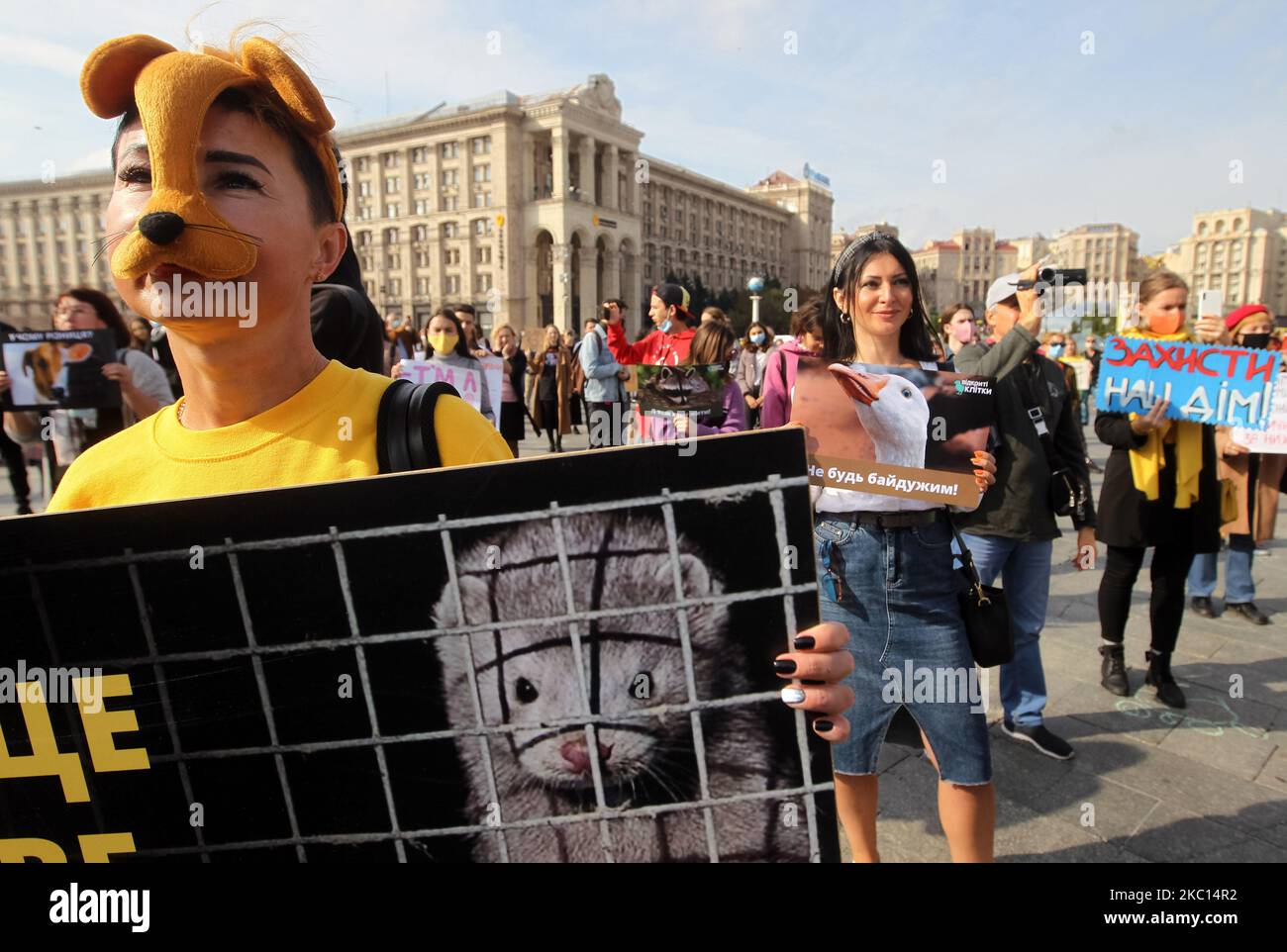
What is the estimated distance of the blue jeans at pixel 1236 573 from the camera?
4926 millimetres

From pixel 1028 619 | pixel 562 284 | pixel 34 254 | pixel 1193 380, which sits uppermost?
pixel 562 284

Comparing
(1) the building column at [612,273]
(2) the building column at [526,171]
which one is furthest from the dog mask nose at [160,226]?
(1) the building column at [612,273]

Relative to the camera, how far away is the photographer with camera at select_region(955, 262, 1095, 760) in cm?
309

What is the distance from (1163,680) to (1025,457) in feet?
5.37

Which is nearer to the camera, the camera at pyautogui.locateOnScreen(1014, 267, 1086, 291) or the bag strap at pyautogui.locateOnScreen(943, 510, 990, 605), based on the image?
the bag strap at pyautogui.locateOnScreen(943, 510, 990, 605)

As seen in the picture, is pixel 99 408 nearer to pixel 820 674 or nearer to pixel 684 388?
pixel 684 388

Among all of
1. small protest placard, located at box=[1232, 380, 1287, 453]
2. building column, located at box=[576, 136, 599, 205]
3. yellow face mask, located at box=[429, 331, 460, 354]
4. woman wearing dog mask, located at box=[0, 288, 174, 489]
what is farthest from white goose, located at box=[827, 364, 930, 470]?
building column, located at box=[576, 136, 599, 205]

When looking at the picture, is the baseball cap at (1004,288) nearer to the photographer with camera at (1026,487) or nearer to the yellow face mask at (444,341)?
the photographer with camera at (1026,487)

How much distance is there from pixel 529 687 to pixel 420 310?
70.7 meters

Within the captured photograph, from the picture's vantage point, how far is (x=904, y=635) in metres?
2.18

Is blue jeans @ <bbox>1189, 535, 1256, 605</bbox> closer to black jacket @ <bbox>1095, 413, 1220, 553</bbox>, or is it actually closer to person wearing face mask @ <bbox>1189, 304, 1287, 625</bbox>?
person wearing face mask @ <bbox>1189, 304, 1287, 625</bbox>

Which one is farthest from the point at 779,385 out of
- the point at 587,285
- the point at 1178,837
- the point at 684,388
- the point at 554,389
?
the point at 587,285
